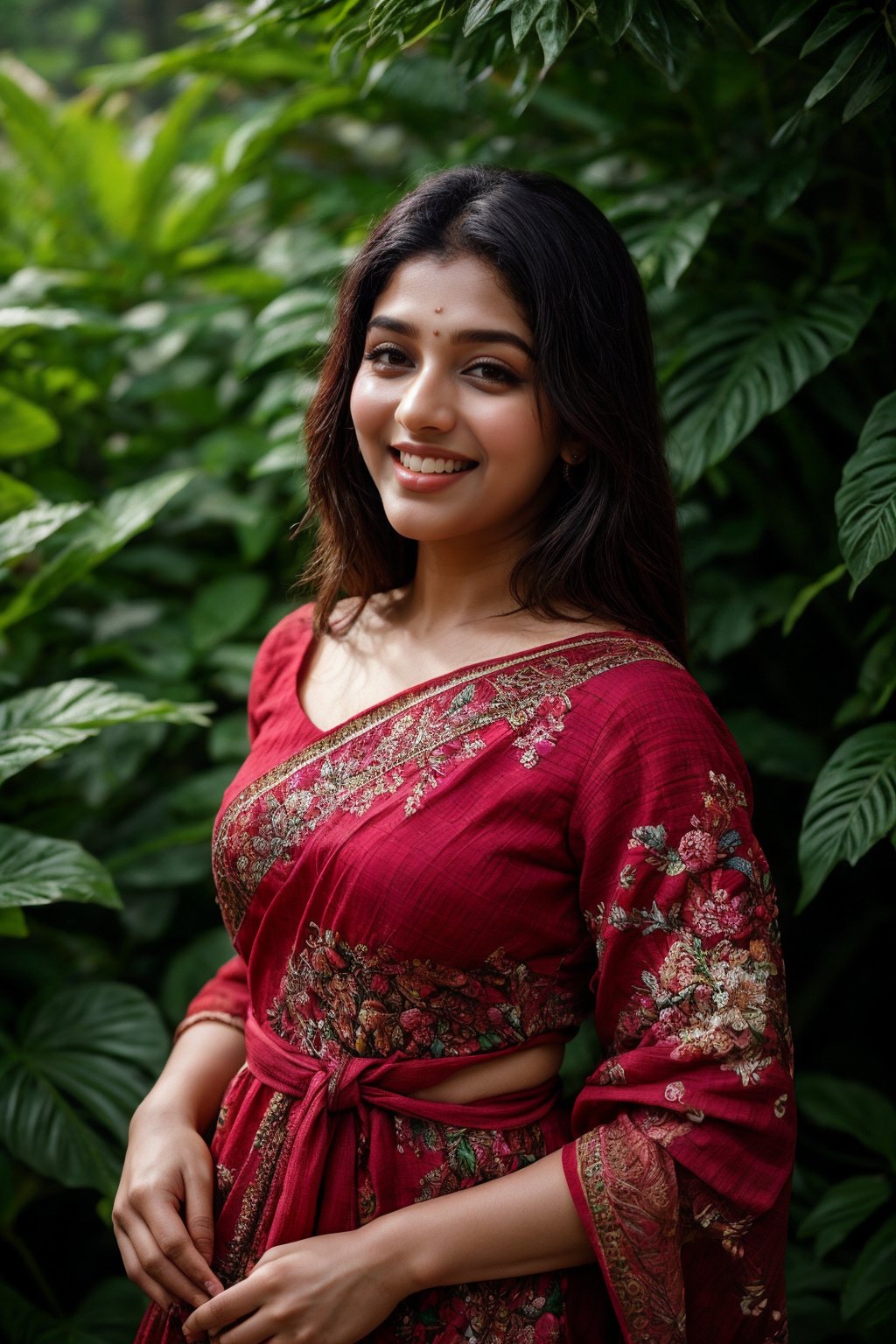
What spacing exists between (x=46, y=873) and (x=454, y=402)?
78 cm

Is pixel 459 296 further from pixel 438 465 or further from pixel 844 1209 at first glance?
pixel 844 1209

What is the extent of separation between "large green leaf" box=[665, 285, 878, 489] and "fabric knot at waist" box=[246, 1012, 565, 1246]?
0.83 metres

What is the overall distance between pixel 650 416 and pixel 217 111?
2.75m

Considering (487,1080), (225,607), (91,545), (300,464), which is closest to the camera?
(487,1080)

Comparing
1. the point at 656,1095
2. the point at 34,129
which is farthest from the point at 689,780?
the point at 34,129

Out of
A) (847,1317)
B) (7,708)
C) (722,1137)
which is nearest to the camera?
(722,1137)

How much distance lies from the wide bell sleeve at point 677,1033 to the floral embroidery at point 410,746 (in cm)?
7

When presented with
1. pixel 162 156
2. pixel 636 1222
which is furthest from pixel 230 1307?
pixel 162 156

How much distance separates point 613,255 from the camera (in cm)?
117

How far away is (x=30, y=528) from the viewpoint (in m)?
1.63

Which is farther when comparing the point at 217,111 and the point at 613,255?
the point at 217,111

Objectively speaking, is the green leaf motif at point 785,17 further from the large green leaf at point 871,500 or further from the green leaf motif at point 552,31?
the large green leaf at point 871,500

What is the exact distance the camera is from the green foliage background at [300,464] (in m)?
1.46

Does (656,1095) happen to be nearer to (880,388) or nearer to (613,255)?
(613,255)
